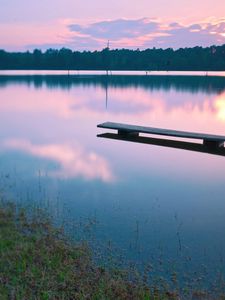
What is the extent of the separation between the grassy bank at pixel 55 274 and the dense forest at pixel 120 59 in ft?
437

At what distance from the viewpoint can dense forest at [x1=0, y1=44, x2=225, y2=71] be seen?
13712cm

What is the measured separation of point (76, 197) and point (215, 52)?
135395 mm

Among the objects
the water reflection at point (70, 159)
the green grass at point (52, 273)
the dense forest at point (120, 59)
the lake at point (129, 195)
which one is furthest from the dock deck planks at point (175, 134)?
the dense forest at point (120, 59)

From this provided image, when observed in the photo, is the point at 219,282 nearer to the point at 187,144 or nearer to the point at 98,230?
the point at 98,230

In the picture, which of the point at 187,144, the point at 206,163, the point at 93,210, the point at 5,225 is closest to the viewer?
the point at 5,225

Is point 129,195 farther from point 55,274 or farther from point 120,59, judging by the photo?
point 120,59

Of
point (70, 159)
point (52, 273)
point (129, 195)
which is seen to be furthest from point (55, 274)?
point (70, 159)

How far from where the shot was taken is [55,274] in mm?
5227

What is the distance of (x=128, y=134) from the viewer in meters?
11.5

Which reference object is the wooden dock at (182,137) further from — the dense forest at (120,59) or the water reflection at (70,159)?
the dense forest at (120,59)

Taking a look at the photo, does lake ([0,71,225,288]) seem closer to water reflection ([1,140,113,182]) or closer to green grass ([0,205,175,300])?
water reflection ([1,140,113,182])

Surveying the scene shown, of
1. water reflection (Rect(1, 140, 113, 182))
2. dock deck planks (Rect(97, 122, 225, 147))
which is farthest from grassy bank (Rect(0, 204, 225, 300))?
dock deck planks (Rect(97, 122, 225, 147))

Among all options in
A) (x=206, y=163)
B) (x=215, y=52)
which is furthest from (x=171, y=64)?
(x=206, y=163)

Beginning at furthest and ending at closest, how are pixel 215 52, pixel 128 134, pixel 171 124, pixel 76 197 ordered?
pixel 215 52, pixel 171 124, pixel 128 134, pixel 76 197
